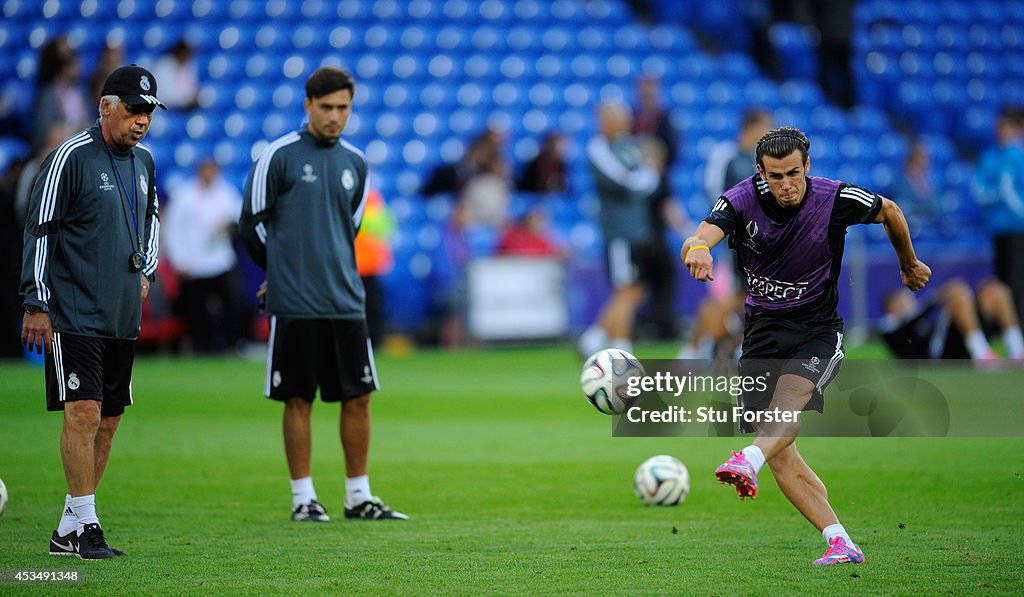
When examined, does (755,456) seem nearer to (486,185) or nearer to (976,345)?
(976,345)

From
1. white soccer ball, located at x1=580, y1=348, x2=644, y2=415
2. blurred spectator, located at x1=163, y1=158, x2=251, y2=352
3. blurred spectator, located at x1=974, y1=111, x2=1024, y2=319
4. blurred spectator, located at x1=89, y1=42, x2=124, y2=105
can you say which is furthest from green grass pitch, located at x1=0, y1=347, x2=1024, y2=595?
blurred spectator, located at x1=974, y1=111, x2=1024, y2=319

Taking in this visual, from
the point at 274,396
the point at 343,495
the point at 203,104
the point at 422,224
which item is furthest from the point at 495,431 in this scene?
the point at 203,104

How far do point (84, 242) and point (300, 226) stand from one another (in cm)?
134

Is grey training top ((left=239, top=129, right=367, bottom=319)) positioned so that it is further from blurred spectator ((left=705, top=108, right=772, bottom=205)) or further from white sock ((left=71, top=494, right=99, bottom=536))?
blurred spectator ((left=705, top=108, right=772, bottom=205))

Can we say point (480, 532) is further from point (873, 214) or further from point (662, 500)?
point (873, 214)

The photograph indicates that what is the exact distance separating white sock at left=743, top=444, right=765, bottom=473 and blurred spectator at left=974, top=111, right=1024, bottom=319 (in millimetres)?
10564

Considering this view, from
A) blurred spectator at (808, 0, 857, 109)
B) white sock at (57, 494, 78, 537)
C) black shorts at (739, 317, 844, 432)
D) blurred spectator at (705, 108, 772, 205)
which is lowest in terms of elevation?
white sock at (57, 494, 78, 537)

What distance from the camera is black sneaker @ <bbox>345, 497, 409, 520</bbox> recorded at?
24.4 feet

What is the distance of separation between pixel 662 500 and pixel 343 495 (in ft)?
6.19

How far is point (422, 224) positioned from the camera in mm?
21312

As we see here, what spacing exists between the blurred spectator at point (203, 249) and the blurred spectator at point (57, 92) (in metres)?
1.56

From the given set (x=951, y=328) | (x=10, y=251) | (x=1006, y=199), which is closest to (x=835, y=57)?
(x=1006, y=199)

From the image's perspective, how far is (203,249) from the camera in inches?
683

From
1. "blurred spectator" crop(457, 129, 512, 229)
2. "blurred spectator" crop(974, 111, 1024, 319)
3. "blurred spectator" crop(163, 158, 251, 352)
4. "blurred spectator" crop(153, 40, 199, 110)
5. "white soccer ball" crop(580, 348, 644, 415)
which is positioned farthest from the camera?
"blurred spectator" crop(153, 40, 199, 110)
